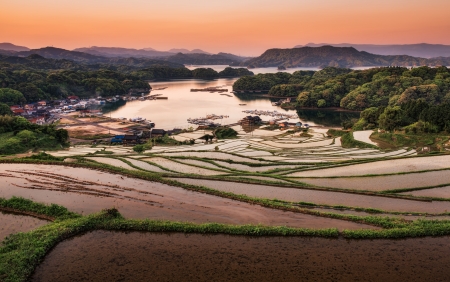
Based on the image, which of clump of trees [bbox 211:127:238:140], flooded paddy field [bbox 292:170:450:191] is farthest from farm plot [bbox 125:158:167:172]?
clump of trees [bbox 211:127:238:140]

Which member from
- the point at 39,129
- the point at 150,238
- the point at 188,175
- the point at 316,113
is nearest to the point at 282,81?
the point at 316,113

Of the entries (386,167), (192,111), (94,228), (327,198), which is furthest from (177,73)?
(94,228)

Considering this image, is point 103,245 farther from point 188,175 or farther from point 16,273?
point 188,175

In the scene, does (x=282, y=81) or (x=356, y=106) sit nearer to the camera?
(x=356, y=106)

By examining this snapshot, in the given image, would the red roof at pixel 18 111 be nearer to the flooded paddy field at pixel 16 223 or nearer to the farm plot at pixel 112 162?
the farm plot at pixel 112 162

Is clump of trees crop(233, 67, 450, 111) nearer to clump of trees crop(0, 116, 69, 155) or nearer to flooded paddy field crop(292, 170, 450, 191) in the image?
flooded paddy field crop(292, 170, 450, 191)

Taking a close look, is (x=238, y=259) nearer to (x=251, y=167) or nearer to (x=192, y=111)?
(x=251, y=167)
